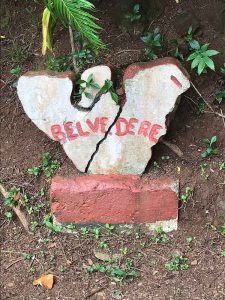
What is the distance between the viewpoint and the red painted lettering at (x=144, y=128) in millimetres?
2766

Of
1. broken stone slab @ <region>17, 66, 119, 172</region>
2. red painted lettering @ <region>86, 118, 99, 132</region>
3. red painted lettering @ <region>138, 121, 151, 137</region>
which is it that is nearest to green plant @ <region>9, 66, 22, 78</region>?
broken stone slab @ <region>17, 66, 119, 172</region>

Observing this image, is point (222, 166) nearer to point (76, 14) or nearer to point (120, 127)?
point (120, 127)

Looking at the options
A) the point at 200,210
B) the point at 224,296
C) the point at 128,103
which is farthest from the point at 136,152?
the point at 224,296

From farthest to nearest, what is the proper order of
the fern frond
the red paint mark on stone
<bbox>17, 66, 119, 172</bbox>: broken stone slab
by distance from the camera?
<bbox>17, 66, 119, 172</bbox>: broken stone slab, the red paint mark on stone, the fern frond

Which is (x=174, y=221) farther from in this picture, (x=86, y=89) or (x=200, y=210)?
(x=86, y=89)

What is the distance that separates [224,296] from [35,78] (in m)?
1.35

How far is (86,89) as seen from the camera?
107 inches

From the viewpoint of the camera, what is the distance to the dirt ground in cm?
273

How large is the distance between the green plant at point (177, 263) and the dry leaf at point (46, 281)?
569 millimetres

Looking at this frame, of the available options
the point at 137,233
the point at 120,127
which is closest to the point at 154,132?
the point at 120,127

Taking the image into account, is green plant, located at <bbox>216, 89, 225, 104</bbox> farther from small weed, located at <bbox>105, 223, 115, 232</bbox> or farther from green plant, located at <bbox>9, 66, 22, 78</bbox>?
green plant, located at <bbox>9, 66, 22, 78</bbox>

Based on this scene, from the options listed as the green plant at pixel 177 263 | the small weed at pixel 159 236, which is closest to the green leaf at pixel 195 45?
the small weed at pixel 159 236

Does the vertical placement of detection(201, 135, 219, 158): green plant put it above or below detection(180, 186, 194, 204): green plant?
above

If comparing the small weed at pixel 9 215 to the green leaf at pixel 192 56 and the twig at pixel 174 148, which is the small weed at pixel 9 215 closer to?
the twig at pixel 174 148
